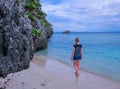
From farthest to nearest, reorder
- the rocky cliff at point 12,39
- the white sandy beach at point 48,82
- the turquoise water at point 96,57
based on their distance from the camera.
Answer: the turquoise water at point 96,57, the white sandy beach at point 48,82, the rocky cliff at point 12,39

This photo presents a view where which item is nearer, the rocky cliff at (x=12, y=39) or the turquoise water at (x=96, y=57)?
the rocky cliff at (x=12, y=39)

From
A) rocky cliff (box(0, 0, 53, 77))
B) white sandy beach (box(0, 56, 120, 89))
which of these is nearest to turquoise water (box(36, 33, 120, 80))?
white sandy beach (box(0, 56, 120, 89))

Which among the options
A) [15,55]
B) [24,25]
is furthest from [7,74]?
[24,25]

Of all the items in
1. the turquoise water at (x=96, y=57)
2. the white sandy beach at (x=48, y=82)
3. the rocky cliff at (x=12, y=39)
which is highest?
the rocky cliff at (x=12, y=39)

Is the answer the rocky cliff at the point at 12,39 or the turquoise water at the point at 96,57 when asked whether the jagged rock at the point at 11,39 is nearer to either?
the rocky cliff at the point at 12,39

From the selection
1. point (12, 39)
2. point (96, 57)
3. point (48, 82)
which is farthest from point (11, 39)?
point (96, 57)

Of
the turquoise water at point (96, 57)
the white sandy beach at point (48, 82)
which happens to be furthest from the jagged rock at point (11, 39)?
the turquoise water at point (96, 57)

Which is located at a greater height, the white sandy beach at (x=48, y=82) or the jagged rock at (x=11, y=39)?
the jagged rock at (x=11, y=39)

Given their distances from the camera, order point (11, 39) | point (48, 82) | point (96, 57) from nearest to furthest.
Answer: point (11, 39) → point (48, 82) → point (96, 57)

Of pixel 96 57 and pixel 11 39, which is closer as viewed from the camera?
pixel 11 39

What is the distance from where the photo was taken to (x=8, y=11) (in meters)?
6.93

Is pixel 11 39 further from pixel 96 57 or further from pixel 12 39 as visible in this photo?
pixel 96 57

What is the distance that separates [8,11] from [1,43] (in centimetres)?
100

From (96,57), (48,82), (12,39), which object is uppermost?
(12,39)
